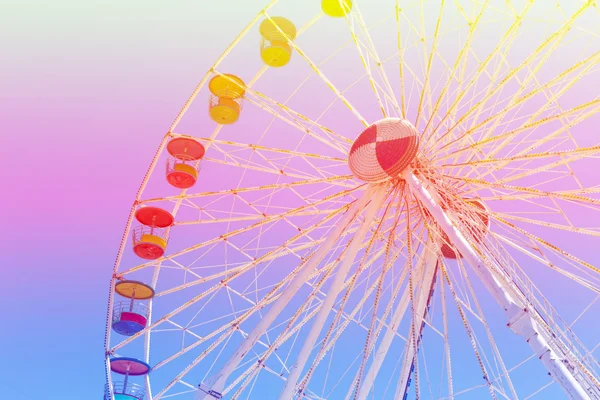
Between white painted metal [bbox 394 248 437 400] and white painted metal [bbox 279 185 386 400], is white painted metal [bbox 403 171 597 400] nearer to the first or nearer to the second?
white painted metal [bbox 279 185 386 400]

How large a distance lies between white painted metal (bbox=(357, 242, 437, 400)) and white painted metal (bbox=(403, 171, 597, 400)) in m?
3.27

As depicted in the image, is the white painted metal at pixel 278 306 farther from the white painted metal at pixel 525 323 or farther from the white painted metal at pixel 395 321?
the white painted metal at pixel 525 323

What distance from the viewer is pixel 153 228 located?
16031 mm

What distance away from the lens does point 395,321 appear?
14.2m

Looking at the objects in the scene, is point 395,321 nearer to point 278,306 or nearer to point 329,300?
point 329,300

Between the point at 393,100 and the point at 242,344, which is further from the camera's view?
the point at 393,100

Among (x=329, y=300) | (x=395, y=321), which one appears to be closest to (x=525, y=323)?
(x=329, y=300)

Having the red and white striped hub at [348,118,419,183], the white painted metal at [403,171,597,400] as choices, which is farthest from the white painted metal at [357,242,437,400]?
the white painted metal at [403,171,597,400]

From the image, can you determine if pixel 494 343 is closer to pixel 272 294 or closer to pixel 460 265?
pixel 460 265

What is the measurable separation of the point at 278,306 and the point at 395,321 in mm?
3163

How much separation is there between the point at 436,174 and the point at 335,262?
2.70 metres

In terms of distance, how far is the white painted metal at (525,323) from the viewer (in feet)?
28.3

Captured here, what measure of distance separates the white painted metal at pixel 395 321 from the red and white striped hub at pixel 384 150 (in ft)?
7.55

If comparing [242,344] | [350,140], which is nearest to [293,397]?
[242,344]
